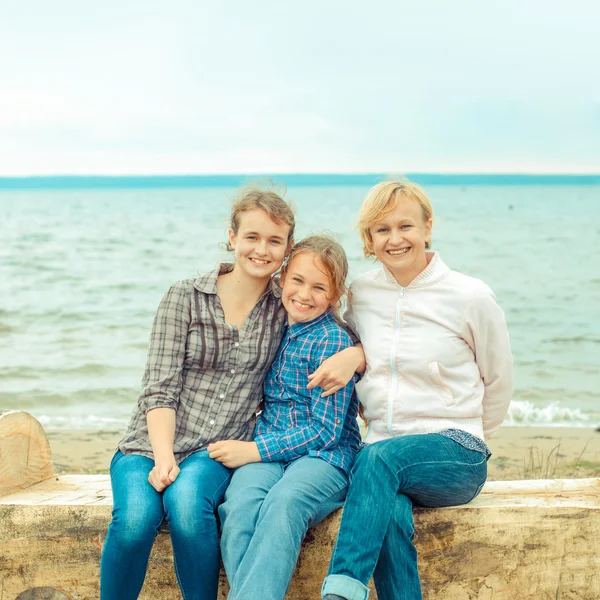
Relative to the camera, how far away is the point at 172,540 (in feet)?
8.37

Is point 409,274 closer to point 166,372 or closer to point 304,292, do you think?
point 304,292

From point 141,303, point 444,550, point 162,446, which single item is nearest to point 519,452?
point 444,550

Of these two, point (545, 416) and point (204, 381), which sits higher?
point (204, 381)

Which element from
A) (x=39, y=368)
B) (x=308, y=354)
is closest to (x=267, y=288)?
(x=308, y=354)

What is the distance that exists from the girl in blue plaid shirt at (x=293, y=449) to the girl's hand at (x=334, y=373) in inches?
1.4

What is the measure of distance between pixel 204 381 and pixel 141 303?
1240cm

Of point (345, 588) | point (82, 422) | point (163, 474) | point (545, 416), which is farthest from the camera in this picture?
point (545, 416)

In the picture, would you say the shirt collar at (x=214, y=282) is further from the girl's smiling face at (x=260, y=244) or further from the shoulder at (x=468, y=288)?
the shoulder at (x=468, y=288)

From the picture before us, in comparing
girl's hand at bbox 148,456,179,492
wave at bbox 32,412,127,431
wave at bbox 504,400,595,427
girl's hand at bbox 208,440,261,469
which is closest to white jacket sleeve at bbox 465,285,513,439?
girl's hand at bbox 208,440,261,469

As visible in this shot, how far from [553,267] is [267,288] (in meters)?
18.5

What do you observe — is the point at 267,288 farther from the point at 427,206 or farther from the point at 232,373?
the point at 427,206

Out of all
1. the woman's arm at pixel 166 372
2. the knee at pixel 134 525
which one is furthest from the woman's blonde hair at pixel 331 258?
the knee at pixel 134 525

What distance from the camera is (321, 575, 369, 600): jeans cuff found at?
2352mm

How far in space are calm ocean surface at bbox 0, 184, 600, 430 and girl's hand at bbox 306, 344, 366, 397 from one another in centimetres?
57
